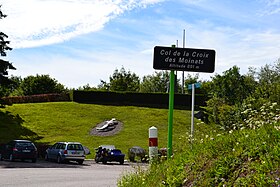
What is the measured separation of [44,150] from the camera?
127 ft

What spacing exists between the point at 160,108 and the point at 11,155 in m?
37.8

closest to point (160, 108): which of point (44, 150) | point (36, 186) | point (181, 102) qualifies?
point (181, 102)

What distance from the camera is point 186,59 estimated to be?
9.73 metres

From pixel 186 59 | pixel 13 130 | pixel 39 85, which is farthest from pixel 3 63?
pixel 39 85

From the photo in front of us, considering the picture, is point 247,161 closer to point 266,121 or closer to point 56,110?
point 266,121

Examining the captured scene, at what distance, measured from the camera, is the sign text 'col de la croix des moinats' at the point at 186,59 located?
31.5 ft

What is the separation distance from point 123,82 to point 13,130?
3888cm

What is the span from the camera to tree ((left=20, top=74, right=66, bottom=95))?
96562 millimetres

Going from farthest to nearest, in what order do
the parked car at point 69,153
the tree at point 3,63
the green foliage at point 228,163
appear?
the tree at point 3,63
the parked car at point 69,153
the green foliage at point 228,163

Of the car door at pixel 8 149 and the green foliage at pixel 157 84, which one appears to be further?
the green foliage at pixel 157 84

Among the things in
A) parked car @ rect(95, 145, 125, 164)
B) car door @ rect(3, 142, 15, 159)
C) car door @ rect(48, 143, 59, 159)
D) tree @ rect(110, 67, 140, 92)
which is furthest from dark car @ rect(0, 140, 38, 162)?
tree @ rect(110, 67, 140, 92)

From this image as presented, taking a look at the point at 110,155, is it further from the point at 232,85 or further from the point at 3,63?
the point at 232,85

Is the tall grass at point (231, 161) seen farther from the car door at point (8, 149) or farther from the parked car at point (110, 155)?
the car door at point (8, 149)

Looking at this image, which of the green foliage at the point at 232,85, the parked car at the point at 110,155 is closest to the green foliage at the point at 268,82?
the green foliage at the point at 232,85
